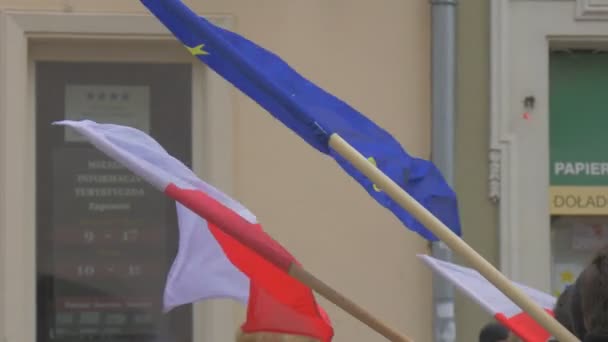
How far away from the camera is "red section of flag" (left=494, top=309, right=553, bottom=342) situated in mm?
3639

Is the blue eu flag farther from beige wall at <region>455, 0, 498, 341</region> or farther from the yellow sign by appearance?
the yellow sign

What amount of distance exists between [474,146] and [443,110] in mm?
244

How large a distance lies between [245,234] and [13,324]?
373cm

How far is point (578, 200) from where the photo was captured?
23.5ft

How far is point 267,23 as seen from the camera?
694 centimetres

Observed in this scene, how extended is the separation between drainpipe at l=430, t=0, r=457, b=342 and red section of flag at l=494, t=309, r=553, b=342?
3024mm

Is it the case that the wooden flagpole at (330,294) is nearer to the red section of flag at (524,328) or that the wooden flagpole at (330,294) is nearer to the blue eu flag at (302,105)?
the blue eu flag at (302,105)

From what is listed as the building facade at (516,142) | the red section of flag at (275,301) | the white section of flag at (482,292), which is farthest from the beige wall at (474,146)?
the red section of flag at (275,301)

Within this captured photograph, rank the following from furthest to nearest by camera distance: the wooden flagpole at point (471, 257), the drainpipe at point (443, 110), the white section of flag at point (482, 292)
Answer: the drainpipe at point (443, 110), the white section of flag at point (482, 292), the wooden flagpole at point (471, 257)

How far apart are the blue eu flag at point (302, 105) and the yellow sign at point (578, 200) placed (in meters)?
3.39

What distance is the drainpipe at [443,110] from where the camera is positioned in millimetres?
6875

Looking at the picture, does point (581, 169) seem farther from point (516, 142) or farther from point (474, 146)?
point (474, 146)

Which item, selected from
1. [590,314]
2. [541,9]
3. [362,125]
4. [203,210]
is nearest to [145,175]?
[203,210]

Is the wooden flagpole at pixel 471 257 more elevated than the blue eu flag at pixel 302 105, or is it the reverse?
the blue eu flag at pixel 302 105
